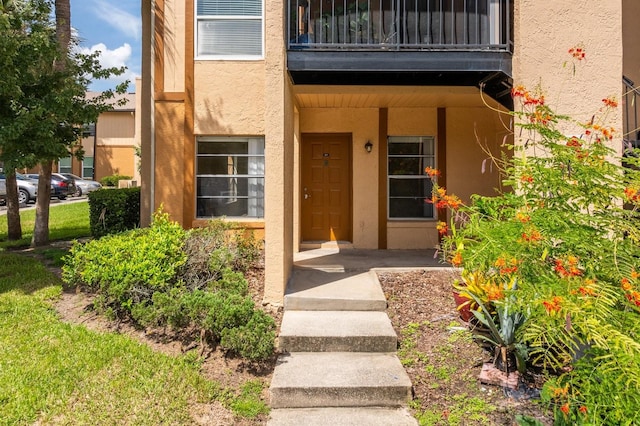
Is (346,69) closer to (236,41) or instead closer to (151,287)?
(236,41)

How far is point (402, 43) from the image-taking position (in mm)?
6355

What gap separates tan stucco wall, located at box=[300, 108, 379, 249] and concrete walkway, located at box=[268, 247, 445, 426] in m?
2.57

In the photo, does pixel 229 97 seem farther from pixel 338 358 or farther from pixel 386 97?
pixel 338 358

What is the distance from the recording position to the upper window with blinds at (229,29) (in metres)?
8.04

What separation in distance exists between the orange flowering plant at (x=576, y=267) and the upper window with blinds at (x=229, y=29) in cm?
610

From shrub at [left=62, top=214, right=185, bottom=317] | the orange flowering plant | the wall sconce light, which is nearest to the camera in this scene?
the orange flowering plant

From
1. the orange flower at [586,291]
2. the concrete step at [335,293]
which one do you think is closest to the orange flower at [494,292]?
the orange flower at [586,291]

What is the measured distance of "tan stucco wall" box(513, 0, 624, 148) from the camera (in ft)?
18.3

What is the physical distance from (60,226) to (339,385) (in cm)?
1211

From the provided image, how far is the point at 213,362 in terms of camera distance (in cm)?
417

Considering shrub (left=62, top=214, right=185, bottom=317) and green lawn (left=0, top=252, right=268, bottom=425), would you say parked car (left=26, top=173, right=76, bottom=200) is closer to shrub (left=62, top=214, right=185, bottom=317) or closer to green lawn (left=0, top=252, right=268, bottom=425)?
shrub (left=62, top=214, right=185, bottom=317)

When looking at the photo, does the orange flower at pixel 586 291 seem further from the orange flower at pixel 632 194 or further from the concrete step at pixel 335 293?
the concrete step at pixel 335 293

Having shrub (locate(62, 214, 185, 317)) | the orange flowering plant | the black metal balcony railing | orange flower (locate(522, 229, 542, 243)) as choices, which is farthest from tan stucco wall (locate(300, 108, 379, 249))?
orange flower (locate(522, 229, 542, 243))

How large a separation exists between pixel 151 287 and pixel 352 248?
4.71m
